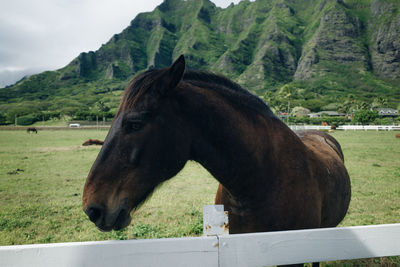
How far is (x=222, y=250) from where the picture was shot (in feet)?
5.02

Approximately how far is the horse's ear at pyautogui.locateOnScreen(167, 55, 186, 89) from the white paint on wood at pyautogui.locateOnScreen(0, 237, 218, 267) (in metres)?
1.12

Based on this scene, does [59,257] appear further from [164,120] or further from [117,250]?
[164,120]

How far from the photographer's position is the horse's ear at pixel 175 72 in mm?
1822

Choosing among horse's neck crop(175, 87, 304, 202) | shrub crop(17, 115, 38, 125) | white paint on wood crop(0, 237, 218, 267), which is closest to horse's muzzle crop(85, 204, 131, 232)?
white paint on wood crop(0, 237, 218, 267)

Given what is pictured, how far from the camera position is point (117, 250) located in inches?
54.6

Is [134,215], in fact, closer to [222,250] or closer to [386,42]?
[222,250]

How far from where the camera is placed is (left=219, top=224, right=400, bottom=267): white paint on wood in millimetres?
1549

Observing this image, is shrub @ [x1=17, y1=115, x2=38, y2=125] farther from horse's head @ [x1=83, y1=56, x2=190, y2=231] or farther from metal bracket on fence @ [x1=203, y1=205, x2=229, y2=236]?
metal bracket on fence @ [x1=203, y1=205, x2=229, y2=236]

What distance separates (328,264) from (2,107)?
192 meters

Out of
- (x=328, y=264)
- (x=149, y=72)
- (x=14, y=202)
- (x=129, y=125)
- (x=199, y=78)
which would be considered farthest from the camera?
(x=14, y=202)

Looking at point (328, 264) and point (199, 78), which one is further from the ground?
point (199, 78)

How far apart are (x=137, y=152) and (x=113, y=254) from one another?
0.68 meters

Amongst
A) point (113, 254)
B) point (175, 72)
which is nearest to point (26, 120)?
point (175, 72)

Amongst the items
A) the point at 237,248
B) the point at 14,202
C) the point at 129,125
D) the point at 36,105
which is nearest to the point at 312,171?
the point at 237,248
